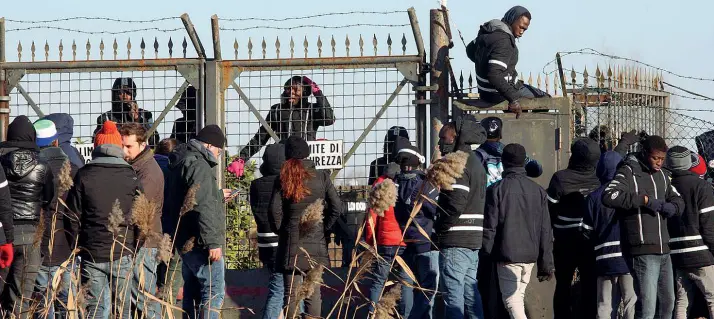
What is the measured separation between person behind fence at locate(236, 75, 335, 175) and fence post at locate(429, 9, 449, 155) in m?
0.92

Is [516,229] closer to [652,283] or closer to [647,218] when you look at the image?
[647,218]

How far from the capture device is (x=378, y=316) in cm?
527

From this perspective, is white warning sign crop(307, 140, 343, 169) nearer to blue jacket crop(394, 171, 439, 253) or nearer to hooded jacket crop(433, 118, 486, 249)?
blue jacket crop(394, 171, 439, 253)

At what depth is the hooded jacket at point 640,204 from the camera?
906 centimetres

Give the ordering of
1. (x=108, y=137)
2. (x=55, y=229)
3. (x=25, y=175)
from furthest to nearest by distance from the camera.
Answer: (x=108, y=137), (x=25, y=175), (x=55, y=229)

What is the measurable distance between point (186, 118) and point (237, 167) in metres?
0.67

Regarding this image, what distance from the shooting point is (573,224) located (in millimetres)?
10242

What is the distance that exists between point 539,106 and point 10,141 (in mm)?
4591

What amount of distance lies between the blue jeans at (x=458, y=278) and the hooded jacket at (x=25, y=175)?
3.00m

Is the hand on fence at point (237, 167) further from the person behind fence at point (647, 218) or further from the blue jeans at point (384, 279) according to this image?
the person behind fence at point (647, 218)

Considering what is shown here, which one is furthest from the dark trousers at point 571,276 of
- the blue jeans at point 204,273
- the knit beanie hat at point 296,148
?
the blue jeans at point 204,273

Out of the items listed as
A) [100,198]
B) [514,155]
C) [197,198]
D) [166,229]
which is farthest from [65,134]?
[514,155]

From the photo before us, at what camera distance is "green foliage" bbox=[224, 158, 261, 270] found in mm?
11383

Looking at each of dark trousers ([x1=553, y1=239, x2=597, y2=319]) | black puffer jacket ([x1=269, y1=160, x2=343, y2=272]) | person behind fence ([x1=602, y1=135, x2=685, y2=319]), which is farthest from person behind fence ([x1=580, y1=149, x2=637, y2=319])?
black puffer jacket ([x1=269, y1=160, x2=343, y2=272])
